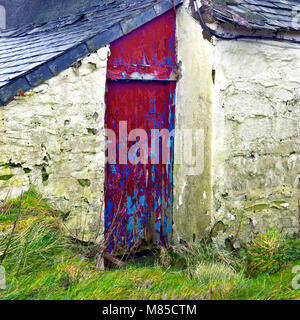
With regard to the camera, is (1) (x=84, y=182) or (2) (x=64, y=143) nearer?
(2) (x=64, y=143)

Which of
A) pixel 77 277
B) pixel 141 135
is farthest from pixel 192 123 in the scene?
pixel 77 277

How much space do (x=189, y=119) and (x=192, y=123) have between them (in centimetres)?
6

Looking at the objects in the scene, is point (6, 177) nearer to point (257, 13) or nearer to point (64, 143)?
point (64, 143)

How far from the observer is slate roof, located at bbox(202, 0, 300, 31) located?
5891 mm

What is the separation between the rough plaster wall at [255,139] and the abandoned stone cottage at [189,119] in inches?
0.5

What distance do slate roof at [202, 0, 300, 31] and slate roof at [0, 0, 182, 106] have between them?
0.53 metres

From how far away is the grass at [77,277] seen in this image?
154 inches

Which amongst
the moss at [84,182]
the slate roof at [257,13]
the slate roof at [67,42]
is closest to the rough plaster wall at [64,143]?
the moss at [84,182]

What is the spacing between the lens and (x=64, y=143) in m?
5.28

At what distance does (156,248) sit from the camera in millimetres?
6281

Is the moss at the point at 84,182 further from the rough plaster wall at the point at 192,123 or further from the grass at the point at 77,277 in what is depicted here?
the rough plaster wall at the point at 192,123

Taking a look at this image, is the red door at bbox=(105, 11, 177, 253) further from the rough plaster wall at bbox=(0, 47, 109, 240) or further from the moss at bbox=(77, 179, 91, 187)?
the moss at bbox=(77, 179, 91, 187)
